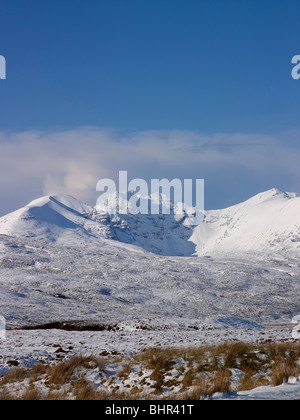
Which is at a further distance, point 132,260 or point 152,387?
point 132,260

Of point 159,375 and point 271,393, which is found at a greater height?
point 271,393

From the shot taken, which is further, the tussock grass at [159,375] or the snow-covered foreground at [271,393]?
the tussock grass at [159,375]

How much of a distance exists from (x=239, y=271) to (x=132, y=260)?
44916 mm

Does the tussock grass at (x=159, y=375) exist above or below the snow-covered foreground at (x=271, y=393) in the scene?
below

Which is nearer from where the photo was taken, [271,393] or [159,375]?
[271,393]

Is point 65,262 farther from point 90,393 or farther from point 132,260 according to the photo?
point 90,393

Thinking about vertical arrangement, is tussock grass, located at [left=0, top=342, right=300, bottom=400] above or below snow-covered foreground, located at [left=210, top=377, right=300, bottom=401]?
below

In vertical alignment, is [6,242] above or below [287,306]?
above

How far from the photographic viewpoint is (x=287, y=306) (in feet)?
355

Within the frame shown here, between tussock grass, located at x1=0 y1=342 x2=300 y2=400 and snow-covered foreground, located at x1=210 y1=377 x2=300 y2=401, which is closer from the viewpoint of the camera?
snow-covered foreground, located at x1=210 y1=377 x2=300 y2=401
